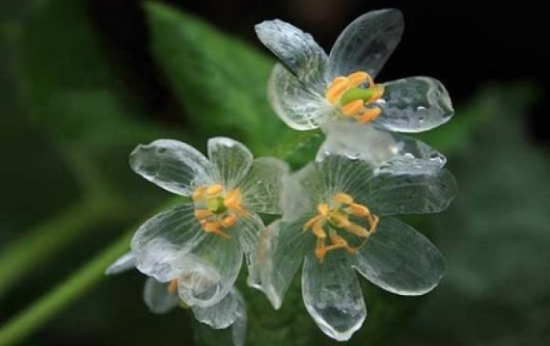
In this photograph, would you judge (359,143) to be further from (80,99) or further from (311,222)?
(80,99)

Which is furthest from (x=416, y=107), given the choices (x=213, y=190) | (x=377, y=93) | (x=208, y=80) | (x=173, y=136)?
(x=173, y=136)

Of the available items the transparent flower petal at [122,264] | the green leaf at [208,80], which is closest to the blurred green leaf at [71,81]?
the green leaf at [208,80]

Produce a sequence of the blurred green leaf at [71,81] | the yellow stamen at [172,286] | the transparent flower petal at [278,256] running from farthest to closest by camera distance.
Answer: the blurred green leaf at [71,81]
the yellow stamen at [172,286]
the transparent flower petal at [278,256]

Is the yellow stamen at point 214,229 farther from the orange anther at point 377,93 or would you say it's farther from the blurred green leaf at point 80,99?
the blurred green leaf at point 80,99

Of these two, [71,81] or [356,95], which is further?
[71,81]

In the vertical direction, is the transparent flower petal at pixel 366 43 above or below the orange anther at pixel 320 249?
above

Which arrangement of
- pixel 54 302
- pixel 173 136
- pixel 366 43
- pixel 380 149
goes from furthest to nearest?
pixel 173 136, pixel 54 302, pixel 366 43, pixel 380 149

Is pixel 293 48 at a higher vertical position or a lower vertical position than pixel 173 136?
higher

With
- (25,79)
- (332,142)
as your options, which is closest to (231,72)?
(25,79)
